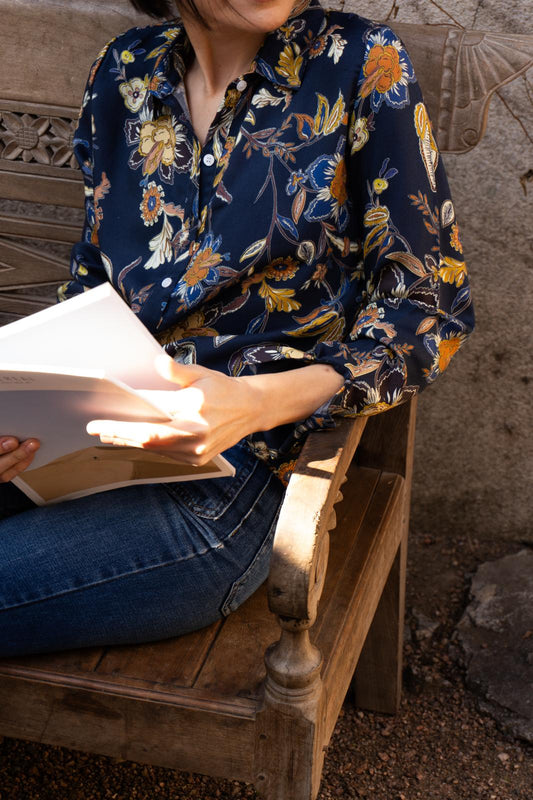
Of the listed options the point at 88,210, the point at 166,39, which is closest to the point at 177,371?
the point at 88,210

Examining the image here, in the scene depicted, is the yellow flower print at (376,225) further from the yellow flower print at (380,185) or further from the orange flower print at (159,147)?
the orange flower print at (159,147)

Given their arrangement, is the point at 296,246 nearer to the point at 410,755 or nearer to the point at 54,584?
the point at 54,584

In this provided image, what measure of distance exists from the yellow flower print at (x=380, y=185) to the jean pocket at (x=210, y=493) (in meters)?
0.55

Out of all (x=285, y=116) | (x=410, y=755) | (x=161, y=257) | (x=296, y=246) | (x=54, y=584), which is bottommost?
(x=410, y=755)

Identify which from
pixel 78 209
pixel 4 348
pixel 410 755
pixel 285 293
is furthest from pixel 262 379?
pixel 410 755

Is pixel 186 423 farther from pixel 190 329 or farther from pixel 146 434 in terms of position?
pixel 190 329

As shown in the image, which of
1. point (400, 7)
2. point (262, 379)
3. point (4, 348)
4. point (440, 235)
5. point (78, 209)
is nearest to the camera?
point (4, 348)

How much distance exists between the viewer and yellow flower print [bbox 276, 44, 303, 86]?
1.53 m

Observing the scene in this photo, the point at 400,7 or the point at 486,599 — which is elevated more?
the point at 400,7

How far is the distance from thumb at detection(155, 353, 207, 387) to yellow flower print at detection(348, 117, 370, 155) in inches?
21.4

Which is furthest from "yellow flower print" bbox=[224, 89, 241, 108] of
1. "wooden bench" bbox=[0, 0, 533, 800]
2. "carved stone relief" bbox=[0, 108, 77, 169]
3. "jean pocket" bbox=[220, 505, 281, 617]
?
"jean pocket" bbox=[220, 505, 281, 617]

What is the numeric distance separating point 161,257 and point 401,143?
0.50 metres

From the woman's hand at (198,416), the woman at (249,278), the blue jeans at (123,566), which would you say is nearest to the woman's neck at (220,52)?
the woman at (249,278)

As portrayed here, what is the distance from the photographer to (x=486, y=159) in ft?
6.84
